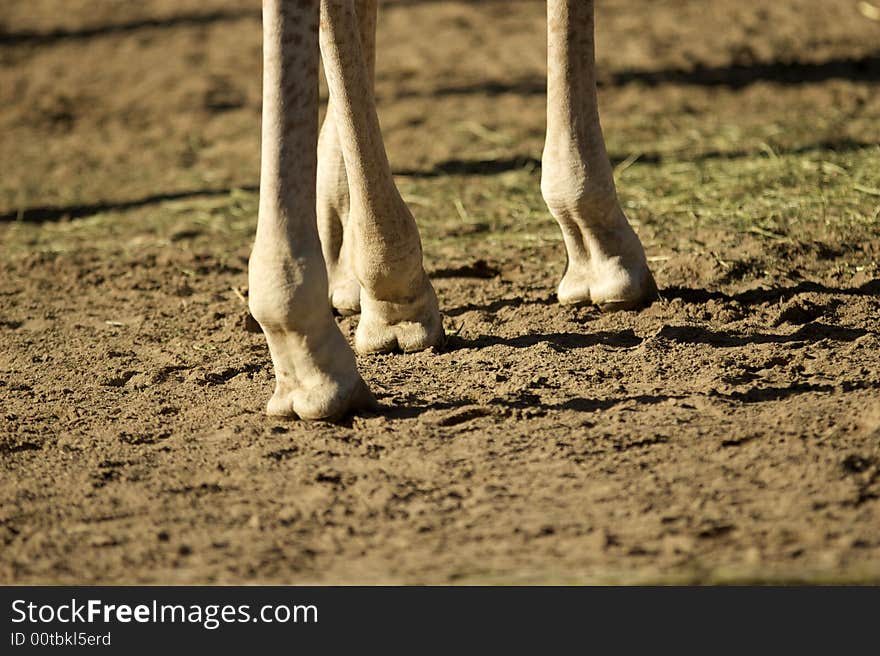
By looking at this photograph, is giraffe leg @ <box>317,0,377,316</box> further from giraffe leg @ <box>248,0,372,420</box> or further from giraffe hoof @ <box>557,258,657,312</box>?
giraffe leg @ <box>248,0,372,420</box>

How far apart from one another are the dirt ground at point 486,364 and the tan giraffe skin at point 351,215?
0.47ft

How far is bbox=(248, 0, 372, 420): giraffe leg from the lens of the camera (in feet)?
11.2

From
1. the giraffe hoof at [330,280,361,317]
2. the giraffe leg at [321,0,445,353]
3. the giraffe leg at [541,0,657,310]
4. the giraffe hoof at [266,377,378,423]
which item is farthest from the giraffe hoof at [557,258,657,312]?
the giraffe hoof at [266,377,378,423]

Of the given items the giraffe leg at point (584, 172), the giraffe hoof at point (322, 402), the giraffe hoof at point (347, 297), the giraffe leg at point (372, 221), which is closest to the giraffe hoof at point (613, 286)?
the giraffe leg at point (584, 172)

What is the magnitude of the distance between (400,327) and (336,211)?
73cm

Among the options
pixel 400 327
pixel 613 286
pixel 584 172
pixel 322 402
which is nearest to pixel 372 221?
pixel 400 327

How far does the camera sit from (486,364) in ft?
13.7

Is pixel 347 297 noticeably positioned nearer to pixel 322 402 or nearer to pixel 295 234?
pixel 322 402

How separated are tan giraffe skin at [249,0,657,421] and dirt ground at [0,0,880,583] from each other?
0.14 metres

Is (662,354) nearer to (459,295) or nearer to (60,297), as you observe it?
(459,295)

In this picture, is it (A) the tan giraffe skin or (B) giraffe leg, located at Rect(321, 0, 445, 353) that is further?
(B) giraffe leg, located at Rect(321, 0, 445, 353)

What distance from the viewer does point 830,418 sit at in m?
3.49

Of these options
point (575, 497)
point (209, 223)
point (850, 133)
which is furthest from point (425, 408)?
point (850, 133)

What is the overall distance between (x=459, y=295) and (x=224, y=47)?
6.38 metres
